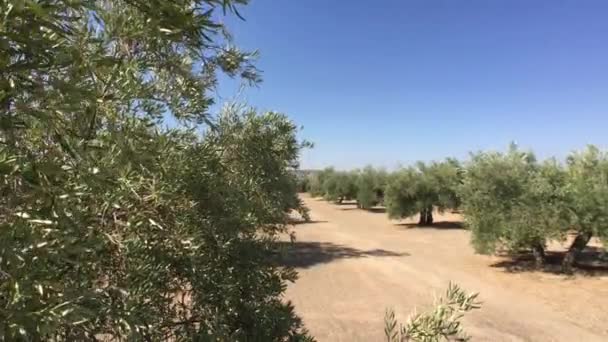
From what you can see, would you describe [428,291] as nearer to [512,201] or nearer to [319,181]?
[512,201]

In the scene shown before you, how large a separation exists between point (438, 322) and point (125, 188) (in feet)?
4.93

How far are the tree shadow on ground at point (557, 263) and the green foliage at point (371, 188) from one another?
76.7ft

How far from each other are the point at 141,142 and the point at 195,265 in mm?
1174

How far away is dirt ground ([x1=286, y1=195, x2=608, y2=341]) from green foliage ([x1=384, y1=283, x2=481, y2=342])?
248 centimetres

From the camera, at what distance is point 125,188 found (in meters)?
2.08

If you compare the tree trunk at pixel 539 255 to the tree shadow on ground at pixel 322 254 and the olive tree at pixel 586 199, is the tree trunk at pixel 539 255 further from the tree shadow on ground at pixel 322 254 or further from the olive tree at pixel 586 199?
the tree shadow on ground at pixel 322 254

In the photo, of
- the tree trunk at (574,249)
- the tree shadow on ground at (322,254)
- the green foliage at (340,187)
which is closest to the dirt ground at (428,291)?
the tree shadow on ground at (322,254)

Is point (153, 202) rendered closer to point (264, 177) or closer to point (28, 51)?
point (28, 51)

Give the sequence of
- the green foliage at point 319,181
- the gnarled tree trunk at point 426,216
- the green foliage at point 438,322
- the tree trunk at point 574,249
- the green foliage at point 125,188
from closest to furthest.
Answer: the green foliage at point 125,188
the green foliage at point 438,322
the tree trunk at point 574,249
the gnarled tree trunk at point 426,216
the green foliage at point 319,181

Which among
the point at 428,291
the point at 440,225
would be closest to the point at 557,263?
the point at 428,291

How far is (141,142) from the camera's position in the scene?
6.01ft

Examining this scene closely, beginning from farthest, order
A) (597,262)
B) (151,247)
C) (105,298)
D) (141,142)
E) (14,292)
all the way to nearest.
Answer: (597,262), (151,247), (105,298), (141,142), (14,292)

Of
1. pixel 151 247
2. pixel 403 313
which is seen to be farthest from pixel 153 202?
pixel 403 313

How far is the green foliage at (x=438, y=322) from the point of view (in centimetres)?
180
